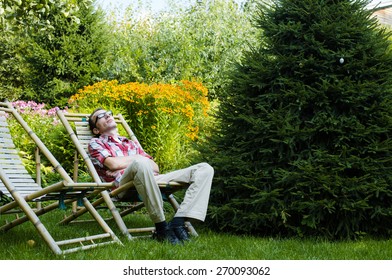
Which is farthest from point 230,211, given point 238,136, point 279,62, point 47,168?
point 47,168

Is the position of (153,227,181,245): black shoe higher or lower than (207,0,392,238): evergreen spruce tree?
lower

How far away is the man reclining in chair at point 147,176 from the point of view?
4.34 metres

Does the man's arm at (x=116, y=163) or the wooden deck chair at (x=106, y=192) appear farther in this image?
the man's arm at (x=116, y=163)

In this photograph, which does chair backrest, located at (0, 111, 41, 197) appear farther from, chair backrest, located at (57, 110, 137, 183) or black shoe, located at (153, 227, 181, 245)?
black shoe, located at (153, 227, 181, 245)

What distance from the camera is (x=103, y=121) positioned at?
5.38 m

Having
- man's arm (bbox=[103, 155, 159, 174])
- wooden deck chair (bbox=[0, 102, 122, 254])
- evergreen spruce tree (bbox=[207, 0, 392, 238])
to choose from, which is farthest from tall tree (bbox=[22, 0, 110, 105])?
evergreen spruce tree (bbox=[207, 0, 392, 238])

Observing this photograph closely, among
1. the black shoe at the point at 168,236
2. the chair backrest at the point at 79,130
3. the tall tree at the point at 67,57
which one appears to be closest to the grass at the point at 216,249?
the black shoe at the point at 168,236

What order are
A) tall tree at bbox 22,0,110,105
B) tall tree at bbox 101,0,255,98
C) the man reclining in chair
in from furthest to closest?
1. tall tree at bbox 22,0,110,105
2. tall tree at bbox 101,0,255,98
3. the man reclining in chair

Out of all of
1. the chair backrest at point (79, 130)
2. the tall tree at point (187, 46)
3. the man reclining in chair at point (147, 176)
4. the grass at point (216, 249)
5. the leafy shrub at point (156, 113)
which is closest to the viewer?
the grass at point (216, 249)

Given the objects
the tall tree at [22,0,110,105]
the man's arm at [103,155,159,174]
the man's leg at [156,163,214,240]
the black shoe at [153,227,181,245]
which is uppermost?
the tall tree at [22,0,110,105]

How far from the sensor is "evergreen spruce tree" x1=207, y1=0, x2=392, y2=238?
15.6ft

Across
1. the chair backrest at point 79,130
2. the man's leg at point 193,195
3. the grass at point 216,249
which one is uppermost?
the chair backrest at point 79,130

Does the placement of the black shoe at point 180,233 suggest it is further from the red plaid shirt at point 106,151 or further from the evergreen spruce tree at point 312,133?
the red plaid shirt at point 106,151

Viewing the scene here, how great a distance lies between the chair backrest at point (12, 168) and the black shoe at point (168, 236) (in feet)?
3.67
